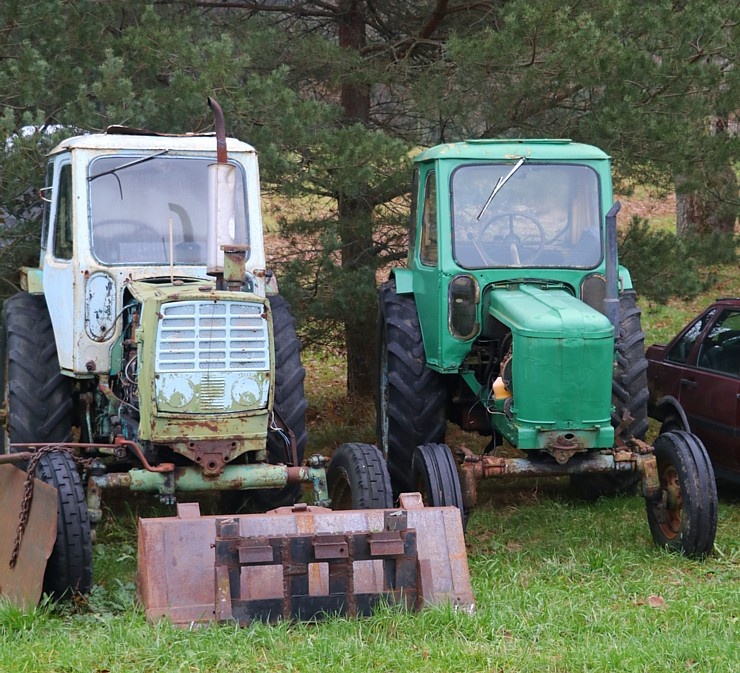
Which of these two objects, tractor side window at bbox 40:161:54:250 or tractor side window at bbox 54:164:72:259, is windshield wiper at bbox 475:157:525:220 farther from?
tractor side window at bbox 40:161:54:250

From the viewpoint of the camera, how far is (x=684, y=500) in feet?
22.0

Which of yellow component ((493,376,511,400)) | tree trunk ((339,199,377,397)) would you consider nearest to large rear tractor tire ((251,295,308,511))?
yellow component ((493,376,511,400))

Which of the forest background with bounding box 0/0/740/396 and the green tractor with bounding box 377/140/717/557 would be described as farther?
the forest background with bounding box 0/0/740/396

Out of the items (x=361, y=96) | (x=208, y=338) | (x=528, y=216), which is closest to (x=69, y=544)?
(x=208, y=338)

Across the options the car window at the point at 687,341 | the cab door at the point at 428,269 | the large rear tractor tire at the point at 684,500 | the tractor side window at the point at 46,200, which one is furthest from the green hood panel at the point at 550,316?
the tractor side window at the point at 46,200

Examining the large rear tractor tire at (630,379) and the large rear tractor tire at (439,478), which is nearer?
the large rear tractor tire at (439,478)

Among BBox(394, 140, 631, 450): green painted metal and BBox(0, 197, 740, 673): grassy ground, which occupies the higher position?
BBox(394, 140, 631, 450): green painted metal

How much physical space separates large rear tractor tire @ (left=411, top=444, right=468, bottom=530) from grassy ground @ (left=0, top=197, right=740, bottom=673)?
432mm

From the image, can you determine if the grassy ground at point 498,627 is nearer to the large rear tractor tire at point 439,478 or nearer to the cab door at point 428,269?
the large rear tractor tire at point 439,478

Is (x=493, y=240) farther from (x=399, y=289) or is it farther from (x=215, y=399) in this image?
(x=215, y=399)

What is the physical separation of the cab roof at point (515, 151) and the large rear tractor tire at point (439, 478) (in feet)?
6.66

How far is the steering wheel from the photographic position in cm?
766

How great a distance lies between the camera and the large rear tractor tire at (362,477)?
248 inches

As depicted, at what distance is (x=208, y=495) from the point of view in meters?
8.41
